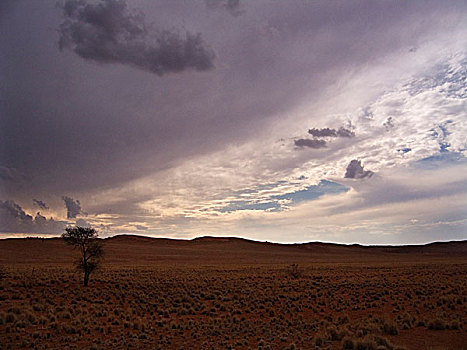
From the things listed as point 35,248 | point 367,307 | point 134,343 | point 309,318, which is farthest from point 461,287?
point 35,248

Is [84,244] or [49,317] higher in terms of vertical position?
[84,244]

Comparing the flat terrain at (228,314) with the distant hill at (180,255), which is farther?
the distant hill at (180,255)

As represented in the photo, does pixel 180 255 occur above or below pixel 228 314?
above

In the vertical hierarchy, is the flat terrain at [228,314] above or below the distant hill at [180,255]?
below

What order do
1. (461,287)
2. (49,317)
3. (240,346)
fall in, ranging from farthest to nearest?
(461,287), (49,317), (240,346)

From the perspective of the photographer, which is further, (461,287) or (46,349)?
(461,287)

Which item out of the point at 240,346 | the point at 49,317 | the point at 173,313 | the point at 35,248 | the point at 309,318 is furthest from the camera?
the point at 35,248

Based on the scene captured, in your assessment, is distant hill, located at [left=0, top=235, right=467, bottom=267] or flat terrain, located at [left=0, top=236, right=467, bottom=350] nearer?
flat terrain, located at [left=0, top=236, right=467, bottom=350]

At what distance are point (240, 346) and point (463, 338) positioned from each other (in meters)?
8.82

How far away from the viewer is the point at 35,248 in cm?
8975

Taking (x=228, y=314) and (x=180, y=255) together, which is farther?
(x=180, y=255)

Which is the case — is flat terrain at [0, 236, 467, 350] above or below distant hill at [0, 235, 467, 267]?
below

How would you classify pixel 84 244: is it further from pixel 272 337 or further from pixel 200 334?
pixel 272 337

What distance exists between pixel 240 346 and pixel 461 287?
22089 millimetres
